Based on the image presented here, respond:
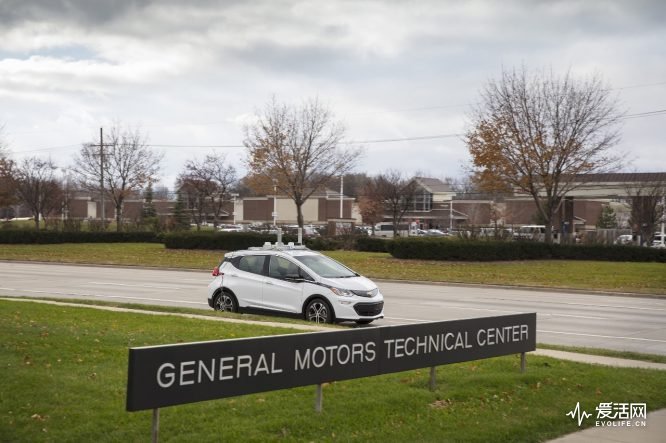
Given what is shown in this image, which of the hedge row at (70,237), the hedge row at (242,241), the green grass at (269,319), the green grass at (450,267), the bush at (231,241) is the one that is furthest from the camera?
the hedge row at (70,237)

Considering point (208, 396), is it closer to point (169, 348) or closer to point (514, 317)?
point (169, 348)

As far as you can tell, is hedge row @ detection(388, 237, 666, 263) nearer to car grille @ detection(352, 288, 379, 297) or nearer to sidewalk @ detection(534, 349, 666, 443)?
car grille @ detection(352, 288, 379, 297)

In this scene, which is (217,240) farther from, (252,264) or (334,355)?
(334,355)

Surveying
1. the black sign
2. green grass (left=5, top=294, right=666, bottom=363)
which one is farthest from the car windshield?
the black sign

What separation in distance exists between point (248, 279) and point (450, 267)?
65.6 ft

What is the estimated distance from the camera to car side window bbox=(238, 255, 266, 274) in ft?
55.2

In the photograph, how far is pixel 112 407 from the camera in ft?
23.7

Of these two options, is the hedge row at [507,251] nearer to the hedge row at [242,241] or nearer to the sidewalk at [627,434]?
the hedge row at [242,241]

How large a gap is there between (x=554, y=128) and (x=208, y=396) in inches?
1515

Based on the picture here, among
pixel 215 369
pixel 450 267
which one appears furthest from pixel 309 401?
pixel 450 267

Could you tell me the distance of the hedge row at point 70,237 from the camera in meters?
51.9

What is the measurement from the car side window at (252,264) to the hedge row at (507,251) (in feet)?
71.5

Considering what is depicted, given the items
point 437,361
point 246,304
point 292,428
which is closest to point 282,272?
point 246,304

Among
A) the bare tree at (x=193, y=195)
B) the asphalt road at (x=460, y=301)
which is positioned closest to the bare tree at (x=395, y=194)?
the bare tree at (x=193, y=195)
